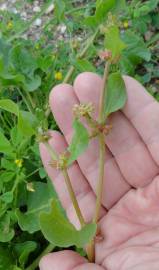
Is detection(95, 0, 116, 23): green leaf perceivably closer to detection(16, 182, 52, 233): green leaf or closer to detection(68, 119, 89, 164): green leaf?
detection(68, 119, 89, 164): green leaf

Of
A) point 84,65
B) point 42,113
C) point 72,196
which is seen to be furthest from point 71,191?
point 84,65

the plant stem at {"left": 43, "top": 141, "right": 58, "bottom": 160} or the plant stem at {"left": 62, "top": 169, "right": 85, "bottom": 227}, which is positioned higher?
the plant stem at {"left": 43, "top": 141, "right": 58, "bottom": 160}

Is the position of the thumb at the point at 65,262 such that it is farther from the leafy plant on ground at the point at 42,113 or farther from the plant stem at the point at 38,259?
the plant stem at the point at 38,259

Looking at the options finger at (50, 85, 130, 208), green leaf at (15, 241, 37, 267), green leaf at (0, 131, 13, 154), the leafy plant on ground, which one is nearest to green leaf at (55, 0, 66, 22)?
the leafy plant on ground

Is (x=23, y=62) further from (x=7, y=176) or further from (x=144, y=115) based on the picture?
(x=144, y=115)

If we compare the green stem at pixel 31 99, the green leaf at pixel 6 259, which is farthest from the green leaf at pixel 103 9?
the green leaf at pixel 6 259

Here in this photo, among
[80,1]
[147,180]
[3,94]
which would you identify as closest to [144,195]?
[147,180]

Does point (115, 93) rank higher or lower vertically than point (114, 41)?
lower
